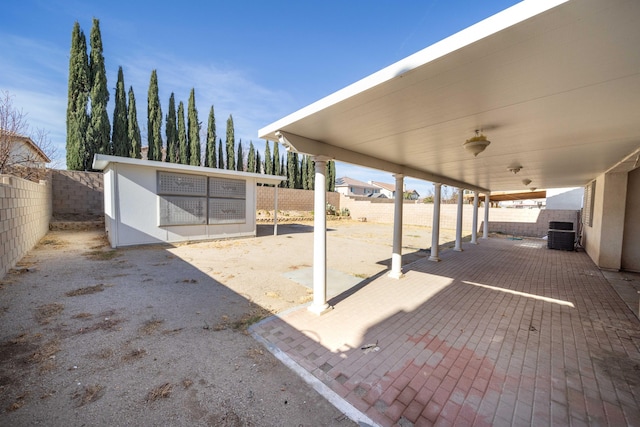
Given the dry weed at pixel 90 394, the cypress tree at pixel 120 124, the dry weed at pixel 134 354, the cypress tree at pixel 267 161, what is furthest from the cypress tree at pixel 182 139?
the dry weed at pixel 90 394

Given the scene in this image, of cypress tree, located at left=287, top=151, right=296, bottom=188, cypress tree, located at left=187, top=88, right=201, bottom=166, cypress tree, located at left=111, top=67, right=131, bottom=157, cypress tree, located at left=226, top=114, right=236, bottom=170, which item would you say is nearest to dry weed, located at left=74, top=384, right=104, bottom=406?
cypress tree, located at left=111, top=67, right=131, bottom=157

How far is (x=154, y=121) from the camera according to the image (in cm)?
1803

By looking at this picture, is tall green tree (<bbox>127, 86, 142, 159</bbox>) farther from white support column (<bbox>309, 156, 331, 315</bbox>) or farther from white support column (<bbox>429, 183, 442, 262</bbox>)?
white support column (<bbox>429, 183, 442, 262</bbox>)

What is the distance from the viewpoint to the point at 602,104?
86.9 inches

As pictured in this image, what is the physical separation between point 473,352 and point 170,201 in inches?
344

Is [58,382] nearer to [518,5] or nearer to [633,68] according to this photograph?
[518,5]

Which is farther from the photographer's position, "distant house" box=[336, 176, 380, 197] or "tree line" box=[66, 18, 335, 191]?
"distant house" box=[336, 176, 380, 197]

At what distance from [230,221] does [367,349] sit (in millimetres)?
8120

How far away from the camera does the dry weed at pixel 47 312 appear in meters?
3.08

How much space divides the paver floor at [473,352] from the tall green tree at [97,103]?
16.3m

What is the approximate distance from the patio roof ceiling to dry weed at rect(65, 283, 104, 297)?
3.89 meters

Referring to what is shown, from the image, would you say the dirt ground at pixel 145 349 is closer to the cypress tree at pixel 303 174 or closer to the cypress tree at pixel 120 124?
the cypress tree at pixel 120 124

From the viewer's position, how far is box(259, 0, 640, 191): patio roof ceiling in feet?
4.10

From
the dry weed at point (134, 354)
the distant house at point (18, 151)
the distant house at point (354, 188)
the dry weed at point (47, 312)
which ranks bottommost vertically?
the dry weed at point (134, 354)
